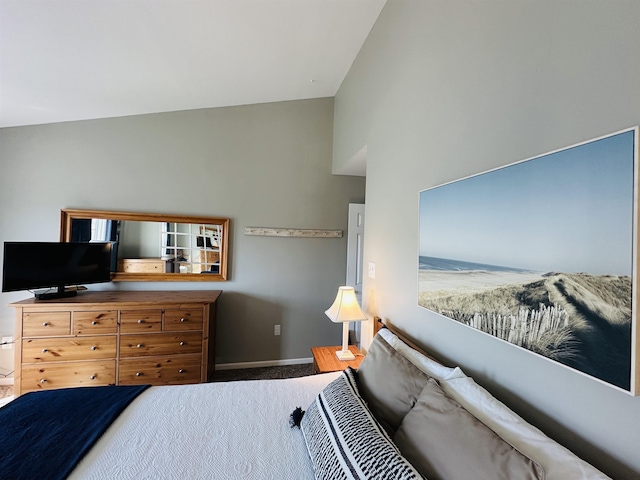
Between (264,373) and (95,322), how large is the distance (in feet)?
5.28

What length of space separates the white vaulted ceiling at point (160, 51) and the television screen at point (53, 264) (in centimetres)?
118

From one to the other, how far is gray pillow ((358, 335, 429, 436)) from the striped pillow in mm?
70

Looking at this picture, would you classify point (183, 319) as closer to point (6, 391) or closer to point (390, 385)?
point (6, 391)

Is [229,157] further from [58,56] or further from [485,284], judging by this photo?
[485,284]

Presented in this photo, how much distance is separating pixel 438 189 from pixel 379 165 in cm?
80

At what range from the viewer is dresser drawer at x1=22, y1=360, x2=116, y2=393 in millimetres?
2174

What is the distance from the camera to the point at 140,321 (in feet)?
7.64

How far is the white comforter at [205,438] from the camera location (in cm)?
97

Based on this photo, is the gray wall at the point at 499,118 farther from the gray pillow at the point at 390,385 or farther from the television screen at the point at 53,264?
the television screen at the point at 53,264

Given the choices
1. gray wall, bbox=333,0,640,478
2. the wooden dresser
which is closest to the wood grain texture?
the wooden dresser

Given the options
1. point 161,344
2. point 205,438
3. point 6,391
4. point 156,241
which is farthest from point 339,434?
point 6,391

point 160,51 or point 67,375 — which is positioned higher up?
point 160,51

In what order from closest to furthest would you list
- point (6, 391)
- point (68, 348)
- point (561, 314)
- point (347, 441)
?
1. point (561, 314)
2. point (347, 441)
3. point (68, 348)
4. point (6, 391)

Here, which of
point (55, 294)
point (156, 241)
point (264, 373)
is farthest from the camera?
point (264, 373)
